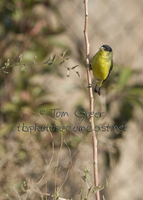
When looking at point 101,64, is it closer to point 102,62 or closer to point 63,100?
point 102,62

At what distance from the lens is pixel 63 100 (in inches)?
88.6

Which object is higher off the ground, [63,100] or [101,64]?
[63,100]

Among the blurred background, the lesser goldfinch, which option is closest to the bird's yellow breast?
the lesser goldfinch

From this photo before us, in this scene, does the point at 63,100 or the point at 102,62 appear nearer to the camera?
the point at 102,62

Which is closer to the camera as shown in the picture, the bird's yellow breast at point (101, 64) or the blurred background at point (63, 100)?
the bird's yellow breast at point (101, 64)

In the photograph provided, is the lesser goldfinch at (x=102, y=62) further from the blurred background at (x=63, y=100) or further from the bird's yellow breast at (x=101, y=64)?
the blurred background at (x=63, y=100)

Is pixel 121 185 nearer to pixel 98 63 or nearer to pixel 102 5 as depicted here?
pixel 98 63

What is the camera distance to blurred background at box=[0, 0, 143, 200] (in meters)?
1.42

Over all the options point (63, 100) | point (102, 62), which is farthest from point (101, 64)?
point (63, 100)

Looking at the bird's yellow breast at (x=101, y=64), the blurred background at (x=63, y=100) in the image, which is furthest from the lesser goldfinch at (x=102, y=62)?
the blurred background at (x=63, y=100)

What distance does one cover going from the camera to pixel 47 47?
1.77m

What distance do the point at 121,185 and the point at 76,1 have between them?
1.73 metres

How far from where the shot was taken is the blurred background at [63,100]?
1423 mm

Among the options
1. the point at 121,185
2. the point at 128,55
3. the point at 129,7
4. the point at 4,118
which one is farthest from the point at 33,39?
the point at 121,185
